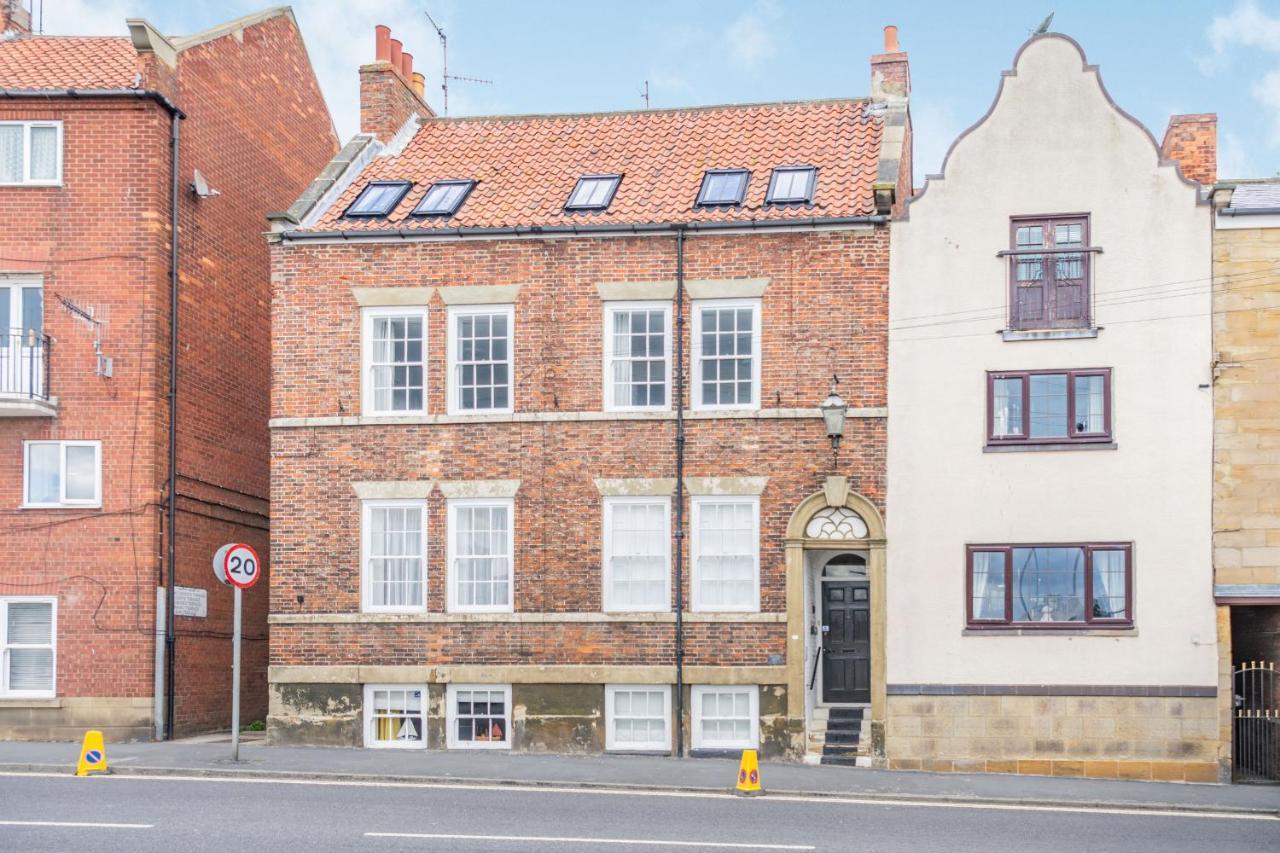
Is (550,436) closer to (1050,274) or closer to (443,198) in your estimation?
(443,198)

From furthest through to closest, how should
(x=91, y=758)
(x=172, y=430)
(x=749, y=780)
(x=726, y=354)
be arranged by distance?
(x=172, y=430)
(x=726, y=354)
(x=91, y=758)
(x=749, y=780)

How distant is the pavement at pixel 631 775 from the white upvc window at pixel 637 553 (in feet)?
7.65

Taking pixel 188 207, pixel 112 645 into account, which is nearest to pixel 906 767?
pixel 112 645

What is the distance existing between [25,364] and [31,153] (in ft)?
11.2

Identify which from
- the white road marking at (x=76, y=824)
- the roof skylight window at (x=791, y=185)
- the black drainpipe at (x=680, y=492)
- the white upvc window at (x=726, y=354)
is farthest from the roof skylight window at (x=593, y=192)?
the white road marking at (x=76, y=824)

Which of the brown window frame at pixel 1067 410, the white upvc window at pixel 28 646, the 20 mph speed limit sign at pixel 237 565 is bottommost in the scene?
the white upvc window at pixel 28 646

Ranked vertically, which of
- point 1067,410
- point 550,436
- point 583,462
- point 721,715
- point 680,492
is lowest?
point 721,715

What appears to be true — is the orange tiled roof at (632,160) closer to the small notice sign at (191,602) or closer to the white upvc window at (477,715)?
the small notice sign at (191,602)

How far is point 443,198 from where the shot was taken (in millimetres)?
25547

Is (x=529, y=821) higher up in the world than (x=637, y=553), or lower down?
lower down

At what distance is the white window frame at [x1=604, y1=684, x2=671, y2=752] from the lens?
76.9 ft

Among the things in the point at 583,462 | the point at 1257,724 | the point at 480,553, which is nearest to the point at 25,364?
the point at 480,553

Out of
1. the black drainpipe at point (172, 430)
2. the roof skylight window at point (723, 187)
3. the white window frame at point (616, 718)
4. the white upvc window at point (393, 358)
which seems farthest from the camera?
the black drainpipe at point (172, 430)

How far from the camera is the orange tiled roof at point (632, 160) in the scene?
24453mm
